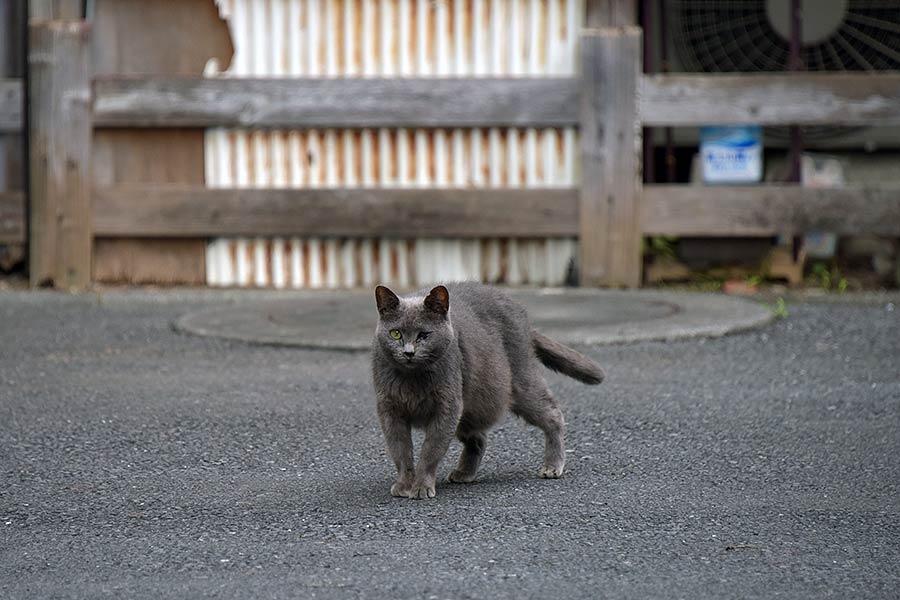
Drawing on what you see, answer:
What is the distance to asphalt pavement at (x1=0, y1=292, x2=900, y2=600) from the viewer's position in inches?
149

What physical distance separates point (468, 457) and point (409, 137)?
224 inches

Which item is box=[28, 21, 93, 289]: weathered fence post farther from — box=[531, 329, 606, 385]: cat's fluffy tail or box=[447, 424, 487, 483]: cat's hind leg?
box=[447, 424, 487, 483]: cat's hind leg

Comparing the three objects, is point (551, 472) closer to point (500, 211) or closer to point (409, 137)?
point (500, 211)

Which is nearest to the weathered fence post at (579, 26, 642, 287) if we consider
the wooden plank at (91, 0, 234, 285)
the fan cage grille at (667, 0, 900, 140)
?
the fan cage grille at (667, 0, 900, 140)

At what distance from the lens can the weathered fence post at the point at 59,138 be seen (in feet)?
34.4

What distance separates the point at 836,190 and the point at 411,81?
10.9ft

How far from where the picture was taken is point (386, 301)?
192 inches

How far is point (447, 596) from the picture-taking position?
11.8 feet

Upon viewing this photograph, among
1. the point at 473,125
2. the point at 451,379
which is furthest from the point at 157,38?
the point at 451,379

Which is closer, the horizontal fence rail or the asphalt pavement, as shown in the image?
the asphalt pavement

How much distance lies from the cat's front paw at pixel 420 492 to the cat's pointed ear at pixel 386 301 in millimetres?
630

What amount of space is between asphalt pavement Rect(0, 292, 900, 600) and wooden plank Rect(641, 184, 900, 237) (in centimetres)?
241

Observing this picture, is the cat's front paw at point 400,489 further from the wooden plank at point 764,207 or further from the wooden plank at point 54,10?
the wooden plank at point 54,10

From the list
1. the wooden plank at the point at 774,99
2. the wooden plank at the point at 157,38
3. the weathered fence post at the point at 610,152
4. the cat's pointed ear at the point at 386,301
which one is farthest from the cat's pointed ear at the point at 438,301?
the wooden plank at the point at 157,38
